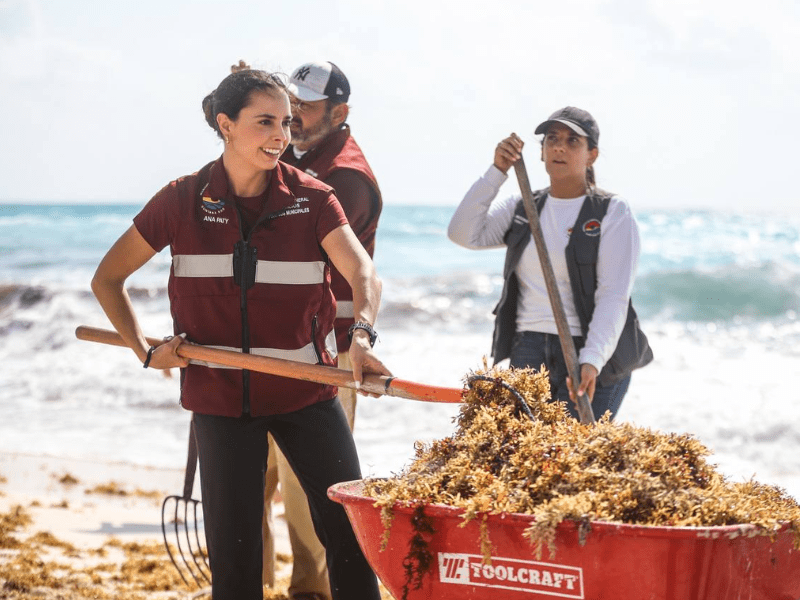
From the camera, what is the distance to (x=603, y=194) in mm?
4559

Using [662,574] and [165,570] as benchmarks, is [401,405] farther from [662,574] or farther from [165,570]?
[662,574]

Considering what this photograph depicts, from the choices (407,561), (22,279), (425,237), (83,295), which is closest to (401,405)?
(407,561)

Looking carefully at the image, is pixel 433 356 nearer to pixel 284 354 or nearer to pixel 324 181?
pixel 324 181

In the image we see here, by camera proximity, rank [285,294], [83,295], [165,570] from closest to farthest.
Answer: [285,294]
[165,570]
[83,295]

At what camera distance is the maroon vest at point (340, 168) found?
180 inches

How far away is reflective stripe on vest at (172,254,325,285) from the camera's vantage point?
3346mm

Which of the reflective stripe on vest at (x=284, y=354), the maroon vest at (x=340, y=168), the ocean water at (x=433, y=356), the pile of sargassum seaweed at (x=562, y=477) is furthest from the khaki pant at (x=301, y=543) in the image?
the pile of sargassum seaweed at (x=562, y=477)

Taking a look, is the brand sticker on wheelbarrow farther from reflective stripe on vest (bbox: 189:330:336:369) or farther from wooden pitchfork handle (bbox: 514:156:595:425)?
wooden pitchfork handle (bbox: 514:156:595:425)

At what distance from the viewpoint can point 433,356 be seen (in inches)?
552

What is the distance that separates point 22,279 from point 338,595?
20117 mm

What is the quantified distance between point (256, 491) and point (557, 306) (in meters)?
1.55

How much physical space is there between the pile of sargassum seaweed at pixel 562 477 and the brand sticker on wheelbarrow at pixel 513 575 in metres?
0.10

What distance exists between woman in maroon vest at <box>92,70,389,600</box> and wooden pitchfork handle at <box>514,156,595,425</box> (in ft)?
3.63

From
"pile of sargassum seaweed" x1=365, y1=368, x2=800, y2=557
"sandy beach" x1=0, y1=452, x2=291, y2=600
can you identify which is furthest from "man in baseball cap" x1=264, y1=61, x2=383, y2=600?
"pile of sargassum seaweed" x1=365, y1=368, x2=800, y2=557
